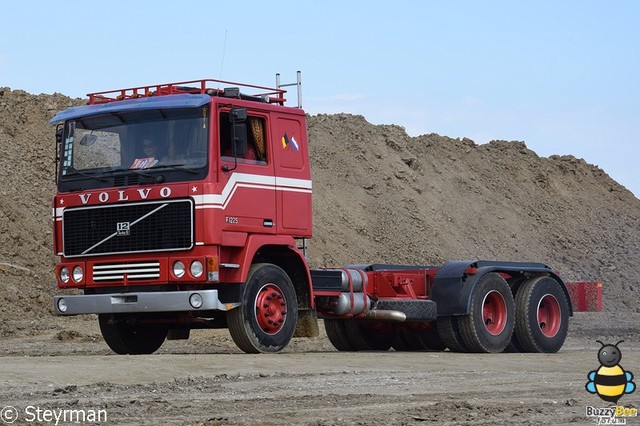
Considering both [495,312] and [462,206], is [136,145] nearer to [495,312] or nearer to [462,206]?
[495,312]

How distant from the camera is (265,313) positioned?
1717 cm

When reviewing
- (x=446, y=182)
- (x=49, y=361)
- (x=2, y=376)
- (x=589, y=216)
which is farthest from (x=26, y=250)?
(x=589, y=216)

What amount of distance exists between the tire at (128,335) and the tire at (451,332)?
174 inches

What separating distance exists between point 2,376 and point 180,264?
3.98 meters

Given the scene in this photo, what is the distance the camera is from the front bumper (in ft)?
53.1

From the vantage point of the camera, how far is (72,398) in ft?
37.0

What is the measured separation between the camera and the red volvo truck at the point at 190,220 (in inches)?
643

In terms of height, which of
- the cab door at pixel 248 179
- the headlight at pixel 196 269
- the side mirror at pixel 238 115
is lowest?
the headlight at pixel 196 269

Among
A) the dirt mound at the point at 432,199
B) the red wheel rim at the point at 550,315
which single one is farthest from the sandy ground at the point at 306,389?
the dirt mound at the point at 432,199

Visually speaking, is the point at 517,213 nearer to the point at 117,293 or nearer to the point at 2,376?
the point at 117,293

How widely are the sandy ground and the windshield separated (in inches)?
104

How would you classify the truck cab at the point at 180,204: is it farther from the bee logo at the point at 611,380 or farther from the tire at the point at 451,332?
the bee logo at the point at 611,380

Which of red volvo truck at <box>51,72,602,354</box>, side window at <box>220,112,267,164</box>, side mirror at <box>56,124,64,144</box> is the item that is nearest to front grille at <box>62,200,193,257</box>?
red volvo truck at <box>51,72,602,354</box>

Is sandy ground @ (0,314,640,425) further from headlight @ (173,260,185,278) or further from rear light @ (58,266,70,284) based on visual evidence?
rear light @ (58,266,70,284)
